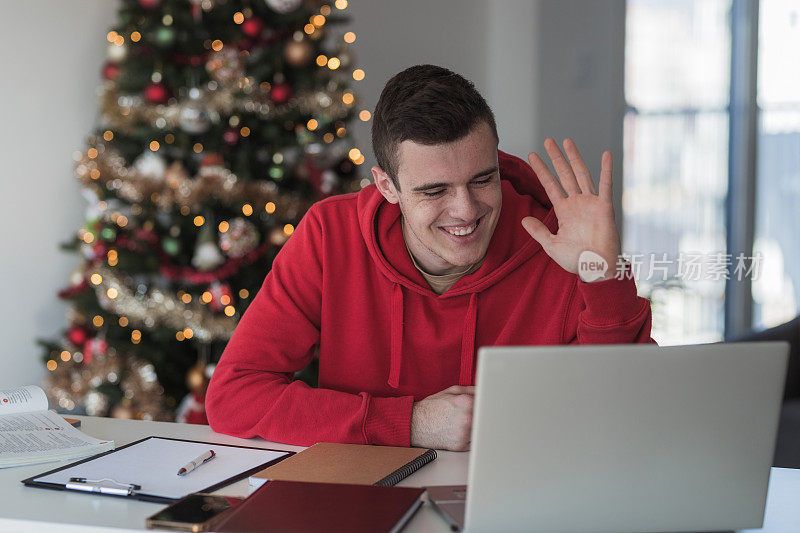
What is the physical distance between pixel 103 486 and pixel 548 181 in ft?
2.86

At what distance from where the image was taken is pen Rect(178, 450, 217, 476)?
1072 millimetres

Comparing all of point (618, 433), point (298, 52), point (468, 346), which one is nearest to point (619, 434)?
point (618, 433)

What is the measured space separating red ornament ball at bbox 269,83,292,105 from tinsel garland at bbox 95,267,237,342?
0.74 m

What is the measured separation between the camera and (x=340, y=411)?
1.26 metres

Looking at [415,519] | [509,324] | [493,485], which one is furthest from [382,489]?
[509,324]

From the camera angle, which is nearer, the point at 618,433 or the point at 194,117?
the point at 618,433

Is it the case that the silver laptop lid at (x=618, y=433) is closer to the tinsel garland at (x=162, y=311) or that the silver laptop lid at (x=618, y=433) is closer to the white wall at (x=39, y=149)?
the tinsel garland at (x=162, y=311)

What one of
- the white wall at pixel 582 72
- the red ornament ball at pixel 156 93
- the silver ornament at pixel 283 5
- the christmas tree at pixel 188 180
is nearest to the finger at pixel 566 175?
the christmas tree at pixel 188 180

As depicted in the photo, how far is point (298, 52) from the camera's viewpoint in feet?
8.96

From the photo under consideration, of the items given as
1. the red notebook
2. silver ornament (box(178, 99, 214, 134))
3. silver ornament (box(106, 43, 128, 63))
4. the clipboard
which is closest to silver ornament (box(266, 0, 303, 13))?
silver ornament (box(178, 99, 214, 134))

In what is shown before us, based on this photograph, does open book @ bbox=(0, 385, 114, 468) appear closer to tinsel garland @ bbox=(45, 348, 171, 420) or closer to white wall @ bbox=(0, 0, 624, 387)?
tinsel garland @ bbox=(45, 348, 171, 420)

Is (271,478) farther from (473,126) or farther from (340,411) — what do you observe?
(473,126)

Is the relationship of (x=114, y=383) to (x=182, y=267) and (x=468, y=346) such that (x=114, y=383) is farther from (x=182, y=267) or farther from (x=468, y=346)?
(x=468, y=346)

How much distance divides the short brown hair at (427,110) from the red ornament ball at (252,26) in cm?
139
